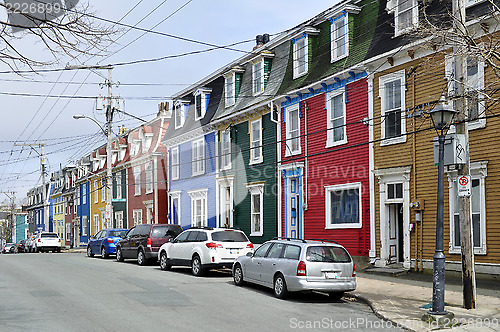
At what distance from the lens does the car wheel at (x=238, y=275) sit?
16.4 metres

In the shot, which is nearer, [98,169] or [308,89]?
[308,89]

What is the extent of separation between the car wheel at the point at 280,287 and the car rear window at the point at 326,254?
93 cm

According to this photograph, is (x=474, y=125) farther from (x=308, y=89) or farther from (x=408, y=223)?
(x=308, y=89)

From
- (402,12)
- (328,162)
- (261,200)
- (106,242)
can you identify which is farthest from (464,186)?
(106,242)

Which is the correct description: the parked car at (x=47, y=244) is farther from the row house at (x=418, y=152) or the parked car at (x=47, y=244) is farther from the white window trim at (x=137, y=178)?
the row house at (x=418, y=152)

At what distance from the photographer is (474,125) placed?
16.1m

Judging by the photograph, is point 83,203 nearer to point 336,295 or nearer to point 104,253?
point 104,253

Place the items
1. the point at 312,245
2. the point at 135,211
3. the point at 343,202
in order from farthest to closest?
the point at 135,211 → the point at 343,202 → the point at 312,245

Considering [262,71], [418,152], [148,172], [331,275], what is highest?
[262,71]

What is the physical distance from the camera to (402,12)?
18.3 m

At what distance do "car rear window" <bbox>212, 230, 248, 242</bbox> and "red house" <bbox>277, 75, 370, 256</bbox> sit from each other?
4019mm

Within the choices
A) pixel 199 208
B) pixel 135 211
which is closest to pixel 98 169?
pixel 135 211

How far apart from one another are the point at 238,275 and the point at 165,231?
8406 millimetres

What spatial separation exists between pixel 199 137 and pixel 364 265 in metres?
15.3
